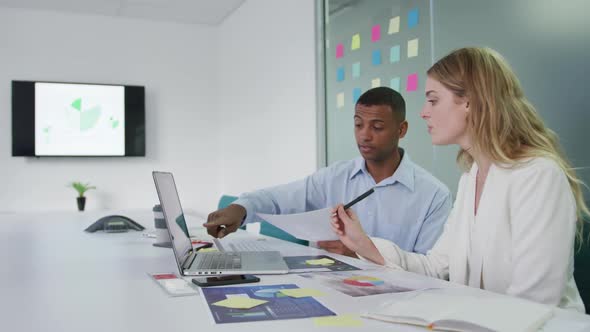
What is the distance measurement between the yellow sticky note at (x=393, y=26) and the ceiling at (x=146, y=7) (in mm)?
2570

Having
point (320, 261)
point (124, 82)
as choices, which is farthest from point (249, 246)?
point (124, 82)

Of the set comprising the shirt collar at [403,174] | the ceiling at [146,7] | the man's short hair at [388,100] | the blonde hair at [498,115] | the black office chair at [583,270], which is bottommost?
the black office chair at [583,270]

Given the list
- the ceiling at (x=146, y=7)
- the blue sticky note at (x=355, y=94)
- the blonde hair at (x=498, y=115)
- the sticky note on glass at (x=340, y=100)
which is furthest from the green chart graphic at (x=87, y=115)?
the blonde hair at (x=498, y=115)

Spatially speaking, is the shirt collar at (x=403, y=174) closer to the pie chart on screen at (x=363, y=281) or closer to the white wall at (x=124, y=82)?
the pie chart on screen at (x=363, y=281)

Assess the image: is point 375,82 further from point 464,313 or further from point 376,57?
point 464,313

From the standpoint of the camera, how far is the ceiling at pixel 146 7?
16.4 feet

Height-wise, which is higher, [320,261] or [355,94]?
[355,94]

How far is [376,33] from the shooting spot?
3.00 metres

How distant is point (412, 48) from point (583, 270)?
1.46 m

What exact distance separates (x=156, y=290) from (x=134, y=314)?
22 centimetres

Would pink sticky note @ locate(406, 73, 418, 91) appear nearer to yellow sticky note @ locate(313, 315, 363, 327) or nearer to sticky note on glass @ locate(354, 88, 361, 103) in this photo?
sticky note on glass @ locate(354, 88, 361, 103)

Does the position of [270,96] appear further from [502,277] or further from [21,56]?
[502,277]

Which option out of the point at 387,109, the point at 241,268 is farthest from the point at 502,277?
the point at 387,109

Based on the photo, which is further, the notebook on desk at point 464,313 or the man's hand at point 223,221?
the man's hand at point 223,221
